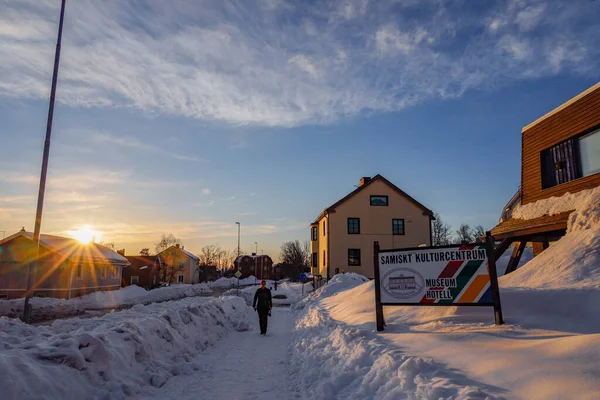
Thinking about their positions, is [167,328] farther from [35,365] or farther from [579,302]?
[579,302]

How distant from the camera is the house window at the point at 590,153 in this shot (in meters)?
11.2

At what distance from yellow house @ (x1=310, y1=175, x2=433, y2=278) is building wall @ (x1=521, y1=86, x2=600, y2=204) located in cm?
2231

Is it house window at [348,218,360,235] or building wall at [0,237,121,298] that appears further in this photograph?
house window at [348,218,360,235]

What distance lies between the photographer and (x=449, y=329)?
7.00m

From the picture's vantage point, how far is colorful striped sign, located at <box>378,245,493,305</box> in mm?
7418

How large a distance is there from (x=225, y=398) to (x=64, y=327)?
6866 mm

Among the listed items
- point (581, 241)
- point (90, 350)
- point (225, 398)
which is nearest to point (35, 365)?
point (90, 350)

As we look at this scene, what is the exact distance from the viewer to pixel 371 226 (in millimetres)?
37062

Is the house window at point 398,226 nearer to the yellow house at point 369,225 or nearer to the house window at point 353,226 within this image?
the yellow house at point 369,225

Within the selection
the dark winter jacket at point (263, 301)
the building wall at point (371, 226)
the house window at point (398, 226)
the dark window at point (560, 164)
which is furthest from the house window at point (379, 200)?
the dark winter jacket at point (263, 301)

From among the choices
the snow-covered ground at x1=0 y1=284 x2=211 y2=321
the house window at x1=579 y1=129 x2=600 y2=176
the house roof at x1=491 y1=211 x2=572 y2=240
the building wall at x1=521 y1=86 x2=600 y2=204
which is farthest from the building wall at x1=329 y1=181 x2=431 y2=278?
the house window at x1=579 y1=129 x2=600 y2=176

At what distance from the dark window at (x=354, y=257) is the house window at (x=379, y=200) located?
479 cm

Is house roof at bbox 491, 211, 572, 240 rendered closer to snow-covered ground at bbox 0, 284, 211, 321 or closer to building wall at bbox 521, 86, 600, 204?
building wall at bbox 521, 86, 600, 204

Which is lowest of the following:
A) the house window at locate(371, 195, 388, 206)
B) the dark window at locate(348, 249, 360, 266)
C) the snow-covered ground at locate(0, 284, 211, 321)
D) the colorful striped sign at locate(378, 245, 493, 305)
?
the snow-covered ground at locate(0, 284, 211, 321)
